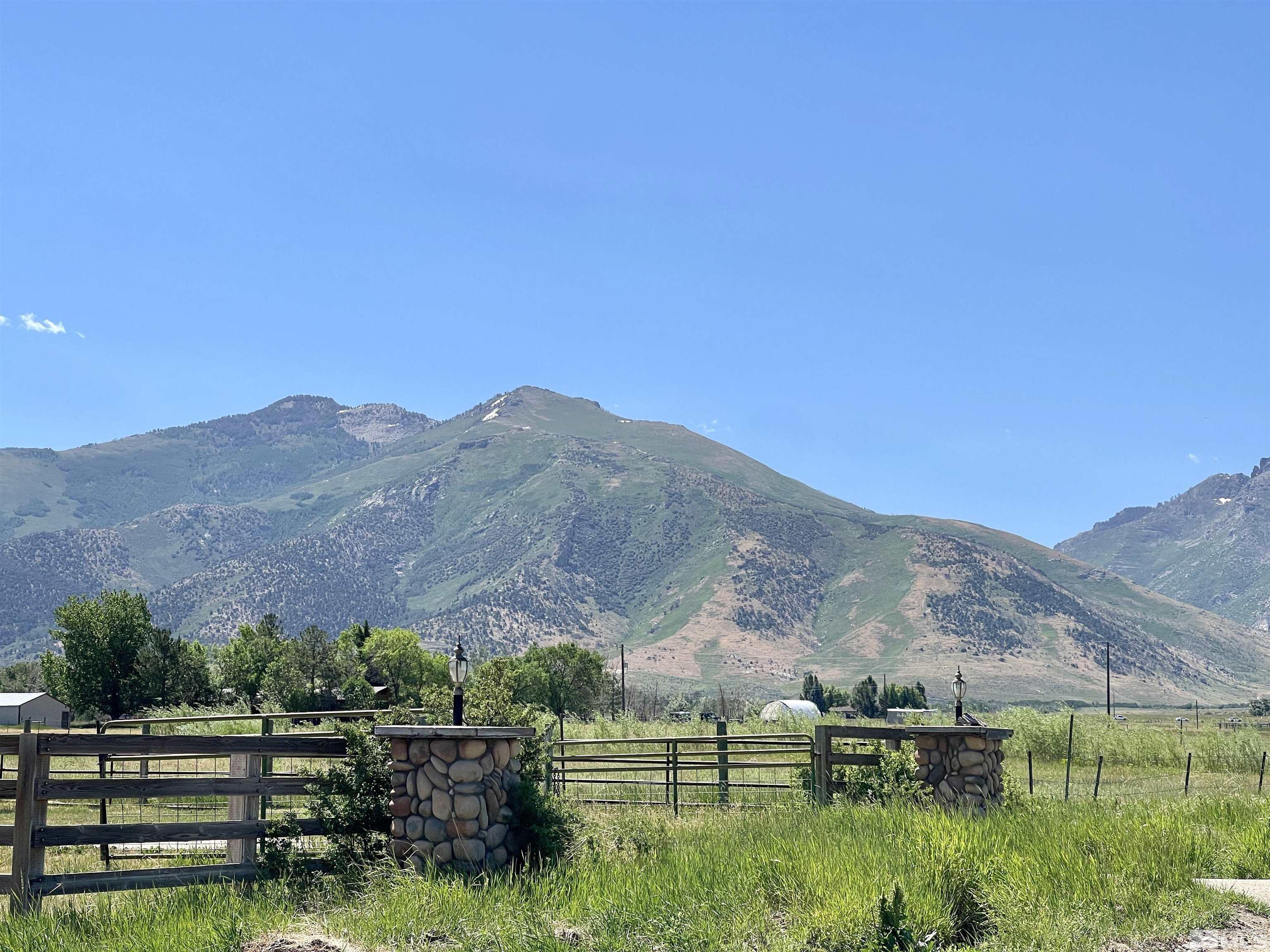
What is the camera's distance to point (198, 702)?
209 ft

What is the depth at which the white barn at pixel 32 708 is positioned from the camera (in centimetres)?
8869

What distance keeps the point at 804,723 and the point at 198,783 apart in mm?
27267

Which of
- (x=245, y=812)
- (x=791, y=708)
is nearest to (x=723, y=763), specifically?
(x=245, y=812)

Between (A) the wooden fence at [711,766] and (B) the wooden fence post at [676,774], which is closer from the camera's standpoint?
(A) the wooden fence at [711,766]

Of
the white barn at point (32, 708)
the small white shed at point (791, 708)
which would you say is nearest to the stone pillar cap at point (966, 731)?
the small white shed at point (791, 708)

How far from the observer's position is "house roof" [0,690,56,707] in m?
88.5

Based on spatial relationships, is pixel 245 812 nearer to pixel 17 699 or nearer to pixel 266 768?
pixel 266 768

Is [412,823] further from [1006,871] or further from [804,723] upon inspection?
[804,723]

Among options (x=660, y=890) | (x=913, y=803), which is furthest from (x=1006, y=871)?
(x=913, y=803)

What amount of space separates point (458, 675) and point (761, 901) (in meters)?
4.03

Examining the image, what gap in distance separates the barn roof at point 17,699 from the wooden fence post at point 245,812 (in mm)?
86363

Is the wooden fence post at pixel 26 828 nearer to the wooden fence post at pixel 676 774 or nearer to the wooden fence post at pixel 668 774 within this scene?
the wooden fence post at pixel 676 774

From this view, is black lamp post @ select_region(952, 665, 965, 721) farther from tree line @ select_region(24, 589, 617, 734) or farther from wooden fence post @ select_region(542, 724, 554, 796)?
tree line @ select_region(24, 589, 617, 734)

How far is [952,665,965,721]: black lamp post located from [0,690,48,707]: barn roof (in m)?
86.6
